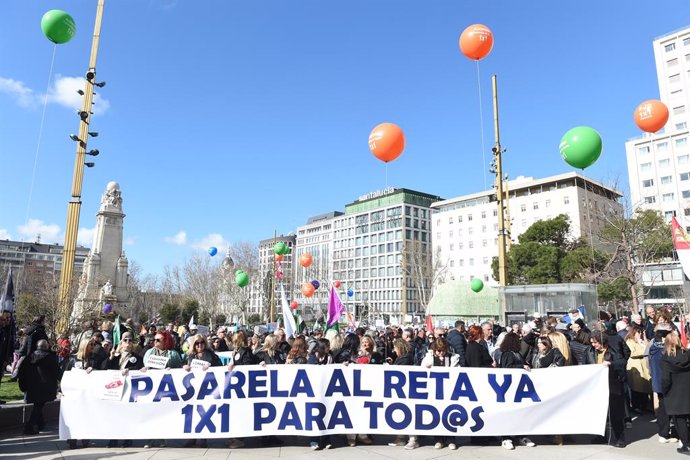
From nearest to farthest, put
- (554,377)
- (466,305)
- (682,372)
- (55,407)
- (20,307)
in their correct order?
(682,372) → (554,377) → (55,407) → (20,307) → (466,305)

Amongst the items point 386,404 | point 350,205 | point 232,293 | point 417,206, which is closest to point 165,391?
point 386,404

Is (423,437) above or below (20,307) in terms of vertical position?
below

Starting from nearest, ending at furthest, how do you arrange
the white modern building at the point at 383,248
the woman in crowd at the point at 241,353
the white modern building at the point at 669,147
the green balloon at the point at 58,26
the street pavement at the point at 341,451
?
the street pavement at the point at 341,451
the woman in crowd at the point at 241,353
the green balloon at the point at 58,26
the white modern building at the point at 669,147
the white modern building at the point at 383,248

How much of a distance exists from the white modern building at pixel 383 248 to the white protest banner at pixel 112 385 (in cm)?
9520

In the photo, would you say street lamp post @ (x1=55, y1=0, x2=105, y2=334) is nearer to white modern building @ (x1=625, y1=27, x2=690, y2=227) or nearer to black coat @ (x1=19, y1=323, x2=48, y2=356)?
black coat @ (x1=19, y1=323, x2=48, y2=356)

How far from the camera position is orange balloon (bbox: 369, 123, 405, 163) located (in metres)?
14.2

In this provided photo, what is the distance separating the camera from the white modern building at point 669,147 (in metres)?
72.9

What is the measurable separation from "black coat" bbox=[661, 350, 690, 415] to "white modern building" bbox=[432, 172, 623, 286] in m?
71.7

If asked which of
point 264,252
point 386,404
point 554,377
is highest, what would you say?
point 264,252

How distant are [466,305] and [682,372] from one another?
112ft

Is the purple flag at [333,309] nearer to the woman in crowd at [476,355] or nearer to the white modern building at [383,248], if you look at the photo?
the woman in crowd at [476,355]

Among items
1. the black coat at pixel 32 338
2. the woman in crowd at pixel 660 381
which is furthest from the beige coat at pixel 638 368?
the black coat at pixel 32 338

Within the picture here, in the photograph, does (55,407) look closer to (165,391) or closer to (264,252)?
(165,391)

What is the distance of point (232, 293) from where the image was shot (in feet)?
185
